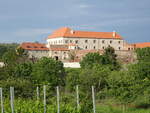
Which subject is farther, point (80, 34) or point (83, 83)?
point (80, 34)

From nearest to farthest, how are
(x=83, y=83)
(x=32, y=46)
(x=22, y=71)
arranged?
(x=83, y=83) → (x=22, y=71) → (x=32, y=46)

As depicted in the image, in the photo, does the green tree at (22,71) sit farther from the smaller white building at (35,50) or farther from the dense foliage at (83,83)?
the smaller white building at (35,50)

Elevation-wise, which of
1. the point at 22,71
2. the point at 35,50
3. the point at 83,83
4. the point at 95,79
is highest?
the point at 35,50

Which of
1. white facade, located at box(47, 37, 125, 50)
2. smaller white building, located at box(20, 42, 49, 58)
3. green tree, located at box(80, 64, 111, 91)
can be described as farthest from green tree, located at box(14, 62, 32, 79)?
white facade, located at box(47, 37, 125, 50)

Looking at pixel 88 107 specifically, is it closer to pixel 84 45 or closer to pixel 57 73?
pixel 57 73

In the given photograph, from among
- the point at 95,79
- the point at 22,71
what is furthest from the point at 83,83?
the point at 22,71

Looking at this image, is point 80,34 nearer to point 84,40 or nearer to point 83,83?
point 84,40

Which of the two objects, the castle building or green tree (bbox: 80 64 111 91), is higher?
the castle building

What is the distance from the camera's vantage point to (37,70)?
2978 cm

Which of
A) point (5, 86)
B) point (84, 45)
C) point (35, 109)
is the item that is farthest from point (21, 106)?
point (84, 45)

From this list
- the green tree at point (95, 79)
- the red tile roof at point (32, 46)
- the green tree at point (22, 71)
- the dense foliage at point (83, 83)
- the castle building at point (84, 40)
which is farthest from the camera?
the castle building at point (84, 40)

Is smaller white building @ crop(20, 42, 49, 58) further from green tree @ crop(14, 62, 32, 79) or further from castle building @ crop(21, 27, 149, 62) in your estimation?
green tree @ crop(14, 62, 32, 79)

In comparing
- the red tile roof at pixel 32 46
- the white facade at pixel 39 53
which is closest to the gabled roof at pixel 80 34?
the red tile roof at pixel 32 46

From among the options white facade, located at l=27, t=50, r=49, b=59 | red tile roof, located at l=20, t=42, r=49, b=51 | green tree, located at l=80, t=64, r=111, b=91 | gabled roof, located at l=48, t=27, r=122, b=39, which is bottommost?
green tree, located at l=80, t=64, r=111, b=91
